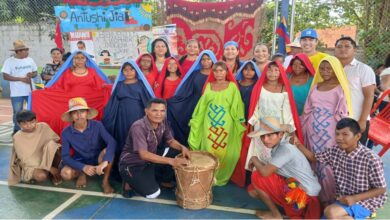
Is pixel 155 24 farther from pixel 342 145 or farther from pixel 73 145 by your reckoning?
pixel 342 145

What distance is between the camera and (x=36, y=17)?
432 inches

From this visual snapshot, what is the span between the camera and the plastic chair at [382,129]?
3951 millimetres

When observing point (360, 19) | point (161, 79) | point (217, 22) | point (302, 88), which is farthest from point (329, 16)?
point (161, 79)

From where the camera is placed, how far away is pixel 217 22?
672 centimetres

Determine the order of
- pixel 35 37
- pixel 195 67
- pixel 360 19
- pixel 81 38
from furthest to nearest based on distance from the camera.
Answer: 1. pixel 35 37
2. pixel 360 19
3. pixel 81 38
4. pixel 195 67

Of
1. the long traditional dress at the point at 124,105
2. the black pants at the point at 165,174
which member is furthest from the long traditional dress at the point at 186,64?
the black pants at the point at 165,174

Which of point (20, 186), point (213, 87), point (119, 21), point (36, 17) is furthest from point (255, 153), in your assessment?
point (36, 17)

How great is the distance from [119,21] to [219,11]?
2.05 m

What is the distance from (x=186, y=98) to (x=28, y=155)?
206 cm

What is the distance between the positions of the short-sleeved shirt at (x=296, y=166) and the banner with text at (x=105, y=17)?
4.58 m

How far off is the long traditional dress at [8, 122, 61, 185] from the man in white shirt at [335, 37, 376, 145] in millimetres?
3449

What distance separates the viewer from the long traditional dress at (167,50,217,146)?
4336 millimetres

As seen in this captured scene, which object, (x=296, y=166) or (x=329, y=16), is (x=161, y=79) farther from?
(x=329, y=16)

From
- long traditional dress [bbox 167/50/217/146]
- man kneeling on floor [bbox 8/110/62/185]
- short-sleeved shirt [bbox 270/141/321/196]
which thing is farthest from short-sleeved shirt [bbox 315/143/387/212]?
man kneeling on floor [bbox 8/110/62/185]
